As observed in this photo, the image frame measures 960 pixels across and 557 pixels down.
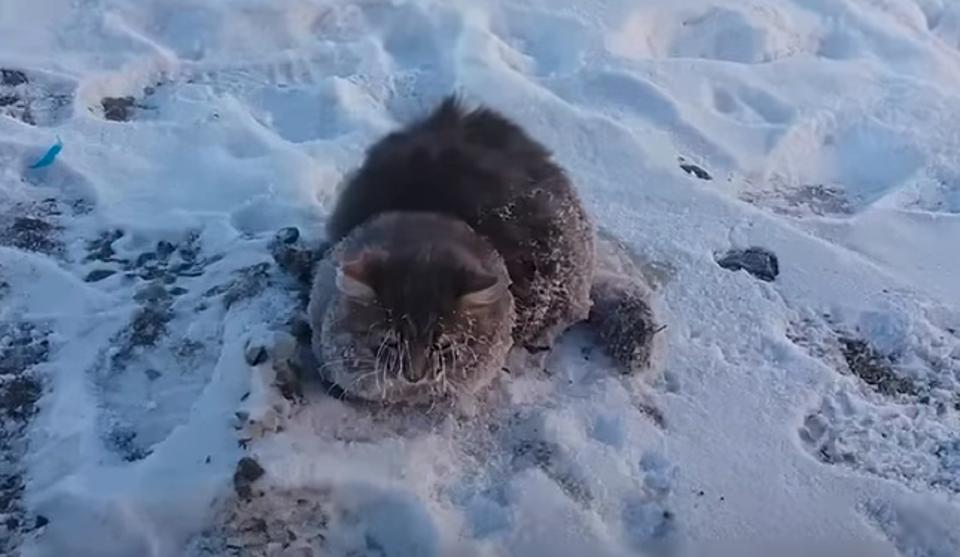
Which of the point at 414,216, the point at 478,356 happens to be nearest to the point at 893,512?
the point at 478,356

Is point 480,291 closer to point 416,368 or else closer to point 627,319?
point 416,368

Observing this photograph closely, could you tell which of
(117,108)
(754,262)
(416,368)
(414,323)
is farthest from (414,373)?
(117,108)

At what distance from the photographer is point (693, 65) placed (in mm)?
4746

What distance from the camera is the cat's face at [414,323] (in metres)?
2.73

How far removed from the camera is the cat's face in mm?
2730

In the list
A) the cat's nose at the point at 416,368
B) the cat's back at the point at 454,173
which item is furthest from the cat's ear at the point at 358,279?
the cat's back at the point at 454,173

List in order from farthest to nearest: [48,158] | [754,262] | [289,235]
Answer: [48,158]
[754,262]
[289,235]

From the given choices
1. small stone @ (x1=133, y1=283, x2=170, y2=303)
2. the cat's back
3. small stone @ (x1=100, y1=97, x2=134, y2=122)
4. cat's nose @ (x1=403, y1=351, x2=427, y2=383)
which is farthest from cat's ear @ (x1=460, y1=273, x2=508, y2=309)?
small stone @ (x1=100, y1=97, x2=134, y2=122)

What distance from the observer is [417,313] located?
2.71 meters

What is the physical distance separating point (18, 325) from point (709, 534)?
82.6 inches

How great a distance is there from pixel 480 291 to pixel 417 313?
168mm

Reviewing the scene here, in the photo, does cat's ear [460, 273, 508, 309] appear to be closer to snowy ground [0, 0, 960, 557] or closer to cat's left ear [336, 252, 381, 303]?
cat's left ear [336, 252, 381, 303]

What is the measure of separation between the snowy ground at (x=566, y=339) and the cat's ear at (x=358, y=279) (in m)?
0.44

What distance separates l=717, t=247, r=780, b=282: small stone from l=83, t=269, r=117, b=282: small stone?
2013mm
